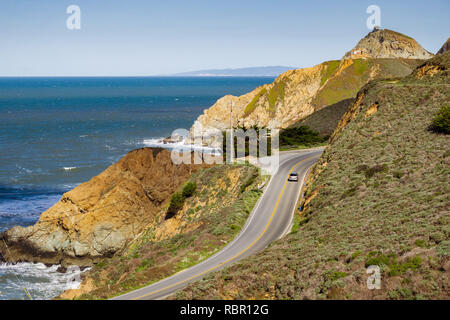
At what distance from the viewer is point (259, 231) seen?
27.1 metres

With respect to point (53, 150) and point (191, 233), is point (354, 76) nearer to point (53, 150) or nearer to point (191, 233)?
point (53, 150)

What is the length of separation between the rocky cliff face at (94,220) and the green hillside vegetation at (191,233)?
3.43 m

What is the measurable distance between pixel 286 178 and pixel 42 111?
15113 centimetres

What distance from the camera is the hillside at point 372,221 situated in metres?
13.6

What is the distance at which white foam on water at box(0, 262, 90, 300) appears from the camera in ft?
106

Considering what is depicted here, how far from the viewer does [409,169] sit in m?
24.6

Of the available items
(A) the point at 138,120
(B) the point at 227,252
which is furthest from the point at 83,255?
(A) the point at 138,120

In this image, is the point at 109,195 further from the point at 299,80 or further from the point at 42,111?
the point at 42,111

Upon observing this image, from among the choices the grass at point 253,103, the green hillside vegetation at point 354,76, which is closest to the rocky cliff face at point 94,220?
the green hillside vegetation at point 354,76

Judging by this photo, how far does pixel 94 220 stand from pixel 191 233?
55.8 feet

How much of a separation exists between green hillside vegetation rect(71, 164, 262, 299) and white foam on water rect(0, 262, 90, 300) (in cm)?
583

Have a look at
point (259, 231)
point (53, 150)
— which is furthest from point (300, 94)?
point (259, 231)

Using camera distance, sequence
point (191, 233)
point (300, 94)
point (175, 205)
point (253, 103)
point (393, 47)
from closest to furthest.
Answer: point (191, 233) < point (175, 205) < point (300, 94) < point (253, 103) < point (393, 47)

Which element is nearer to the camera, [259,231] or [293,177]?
[259,231]
